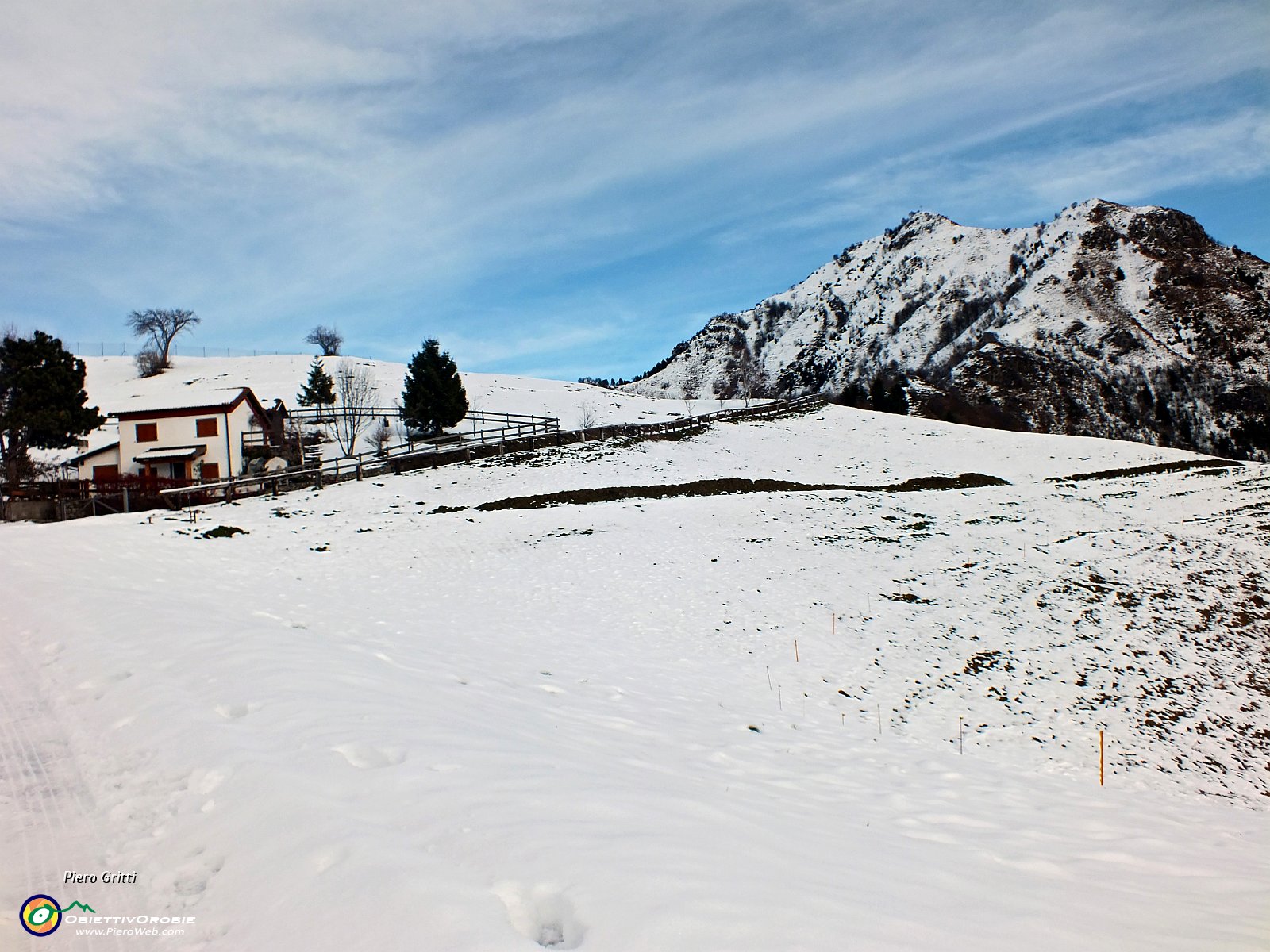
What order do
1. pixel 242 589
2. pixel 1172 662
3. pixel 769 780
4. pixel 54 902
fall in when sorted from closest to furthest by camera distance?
1. pixel 54 902
2. pixel 769 780
3. pixel 1172 662
4. pixel 242 589

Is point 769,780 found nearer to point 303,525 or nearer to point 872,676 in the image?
point 872,676

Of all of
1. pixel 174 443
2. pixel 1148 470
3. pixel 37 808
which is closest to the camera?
pixel 37 808

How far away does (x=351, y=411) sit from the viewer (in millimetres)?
54906

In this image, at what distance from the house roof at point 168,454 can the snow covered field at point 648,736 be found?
27.7 m

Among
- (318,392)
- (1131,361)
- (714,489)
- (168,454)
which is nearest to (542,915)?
(714,489)

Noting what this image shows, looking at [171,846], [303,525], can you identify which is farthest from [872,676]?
[303,525]

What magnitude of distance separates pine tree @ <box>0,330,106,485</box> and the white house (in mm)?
2323

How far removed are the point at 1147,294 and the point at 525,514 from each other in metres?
216

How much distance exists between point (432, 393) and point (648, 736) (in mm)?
54118

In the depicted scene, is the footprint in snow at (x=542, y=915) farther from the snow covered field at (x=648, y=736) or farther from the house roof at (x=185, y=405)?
the house roof at (x=185, y=405)

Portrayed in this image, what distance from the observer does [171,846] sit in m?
4.03

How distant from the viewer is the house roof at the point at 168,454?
4534cm

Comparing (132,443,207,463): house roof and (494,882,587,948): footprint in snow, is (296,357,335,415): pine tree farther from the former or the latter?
(494,882,587,948): footprint in snow

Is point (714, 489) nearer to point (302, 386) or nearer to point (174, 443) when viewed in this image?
point (174, 443)
